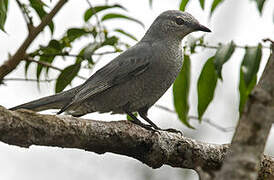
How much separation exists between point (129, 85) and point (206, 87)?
125 centimetres

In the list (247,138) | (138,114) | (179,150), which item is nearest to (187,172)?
(138,114)

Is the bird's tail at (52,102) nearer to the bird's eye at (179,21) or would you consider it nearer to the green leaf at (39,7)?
the green leaf at (39,7)

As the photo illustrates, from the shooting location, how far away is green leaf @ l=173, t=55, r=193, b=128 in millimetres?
3867

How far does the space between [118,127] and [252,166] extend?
1.69 meters

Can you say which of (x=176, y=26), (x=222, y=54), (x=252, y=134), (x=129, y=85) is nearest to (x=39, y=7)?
(x=129, y=85)

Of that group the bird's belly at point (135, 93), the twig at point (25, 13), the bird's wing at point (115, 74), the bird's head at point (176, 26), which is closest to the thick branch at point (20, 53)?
the twig at point (25, 13)

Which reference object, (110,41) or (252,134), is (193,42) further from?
(252,134)

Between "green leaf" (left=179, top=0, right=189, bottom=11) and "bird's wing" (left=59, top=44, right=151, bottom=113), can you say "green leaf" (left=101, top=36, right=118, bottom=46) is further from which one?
"bird's wing" (left=59, top=44, right=151, bottom=113)

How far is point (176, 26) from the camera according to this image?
5.24 metres

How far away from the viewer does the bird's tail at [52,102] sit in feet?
15.5

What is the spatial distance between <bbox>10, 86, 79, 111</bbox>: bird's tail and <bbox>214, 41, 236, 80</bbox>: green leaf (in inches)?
75.4

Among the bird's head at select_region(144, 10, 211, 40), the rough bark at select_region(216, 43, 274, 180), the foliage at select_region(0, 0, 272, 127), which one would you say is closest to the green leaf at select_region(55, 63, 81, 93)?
the foliage at select_region(0, 0, 272, 127)

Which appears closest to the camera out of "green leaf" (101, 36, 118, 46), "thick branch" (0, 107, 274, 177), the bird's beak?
"thick branch" (0, 107, 274, 177)

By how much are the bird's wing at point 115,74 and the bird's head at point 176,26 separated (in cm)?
44
